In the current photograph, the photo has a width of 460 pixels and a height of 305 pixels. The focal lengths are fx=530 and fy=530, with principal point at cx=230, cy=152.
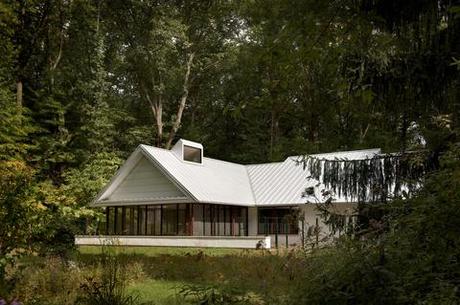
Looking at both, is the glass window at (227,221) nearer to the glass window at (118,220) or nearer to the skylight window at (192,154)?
the skylight window at (192,154)

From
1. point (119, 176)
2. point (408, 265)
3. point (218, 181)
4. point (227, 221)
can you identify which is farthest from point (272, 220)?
point (408, 265)

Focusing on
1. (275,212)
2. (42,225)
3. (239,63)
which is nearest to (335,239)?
(42,225)

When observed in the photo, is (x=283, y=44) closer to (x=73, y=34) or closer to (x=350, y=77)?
(x=350, y=77)

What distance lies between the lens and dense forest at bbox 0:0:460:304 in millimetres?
4980

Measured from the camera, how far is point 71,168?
107 ft

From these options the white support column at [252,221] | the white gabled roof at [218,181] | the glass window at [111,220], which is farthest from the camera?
the white support column at [252,221]

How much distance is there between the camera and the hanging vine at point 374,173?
7.96 meters

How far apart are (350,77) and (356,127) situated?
1410 inches

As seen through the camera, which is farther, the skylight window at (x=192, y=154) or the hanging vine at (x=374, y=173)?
the skylight window at (x=192, y=154)

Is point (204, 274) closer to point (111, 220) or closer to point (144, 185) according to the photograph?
point (144, 185)

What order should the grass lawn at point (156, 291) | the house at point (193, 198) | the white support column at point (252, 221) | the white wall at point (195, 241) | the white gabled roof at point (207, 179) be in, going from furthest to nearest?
the white support column at point (252, 221)
the house at point (193, 198)
the white gabled roof at point (207, 179)
the white wall at point (195, 241)
the grass lawn at point (156, 291)

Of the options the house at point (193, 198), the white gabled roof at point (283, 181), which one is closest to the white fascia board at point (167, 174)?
the house at point (193, 198)

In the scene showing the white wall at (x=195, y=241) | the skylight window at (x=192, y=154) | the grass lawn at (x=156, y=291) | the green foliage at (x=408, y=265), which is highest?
the skylight window at (x=192, y=154)

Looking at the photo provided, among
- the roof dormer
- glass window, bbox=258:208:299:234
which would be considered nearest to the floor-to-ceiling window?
glass window, bbox=258:208:299:234
